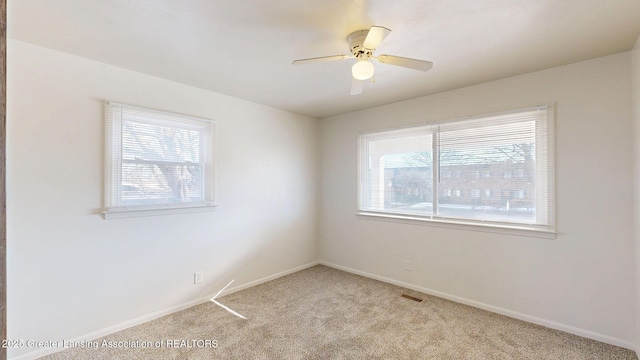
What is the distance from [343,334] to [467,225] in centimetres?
173

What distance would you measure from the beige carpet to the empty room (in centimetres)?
2

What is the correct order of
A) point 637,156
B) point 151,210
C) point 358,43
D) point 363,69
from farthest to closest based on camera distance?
point 151,210 → point 637,156 → point 358,43 → point 363,69

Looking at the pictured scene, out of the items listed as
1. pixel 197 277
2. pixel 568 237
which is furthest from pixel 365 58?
pixel 197 277

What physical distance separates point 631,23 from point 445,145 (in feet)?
5.40

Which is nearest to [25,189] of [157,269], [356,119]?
[157,269]

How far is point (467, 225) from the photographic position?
10.1 ft

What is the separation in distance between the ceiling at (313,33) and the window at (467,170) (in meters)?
0.55

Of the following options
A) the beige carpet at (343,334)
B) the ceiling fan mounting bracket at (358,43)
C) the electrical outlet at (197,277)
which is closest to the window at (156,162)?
the electrical outlet at (197,277)

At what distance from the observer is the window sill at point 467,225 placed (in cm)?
264

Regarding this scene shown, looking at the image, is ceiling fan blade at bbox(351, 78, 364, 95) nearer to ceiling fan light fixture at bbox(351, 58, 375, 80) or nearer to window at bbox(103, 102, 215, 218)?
ceiling fan light fixture at bbox(351, 58, 375, 80)

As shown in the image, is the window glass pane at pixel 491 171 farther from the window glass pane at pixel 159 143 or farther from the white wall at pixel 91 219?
the window glass pane at pixel 159 143

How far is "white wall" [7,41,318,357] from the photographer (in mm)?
2105

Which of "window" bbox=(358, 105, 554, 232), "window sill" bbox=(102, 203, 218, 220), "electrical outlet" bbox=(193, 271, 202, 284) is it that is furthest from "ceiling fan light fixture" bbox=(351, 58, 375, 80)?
"electrical outlet" bbox=(193, 271, 202, 284)

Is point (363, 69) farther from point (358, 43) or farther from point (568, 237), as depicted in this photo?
point (568, 237)
